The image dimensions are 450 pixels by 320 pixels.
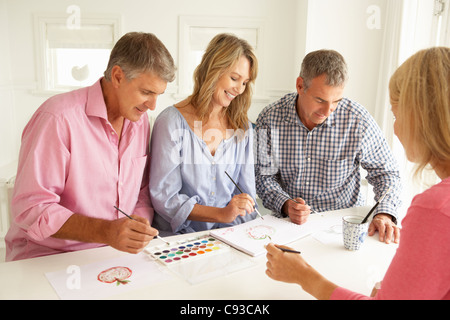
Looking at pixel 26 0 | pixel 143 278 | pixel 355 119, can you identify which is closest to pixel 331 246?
pixel 143 278

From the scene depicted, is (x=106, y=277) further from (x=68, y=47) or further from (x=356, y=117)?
(x=68, y=47)

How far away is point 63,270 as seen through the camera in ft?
3.72

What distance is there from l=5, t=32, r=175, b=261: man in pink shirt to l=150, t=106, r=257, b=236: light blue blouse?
0.34 feet

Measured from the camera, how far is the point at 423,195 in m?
0.77

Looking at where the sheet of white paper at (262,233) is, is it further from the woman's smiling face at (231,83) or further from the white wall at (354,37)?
the white wall at (354,37)

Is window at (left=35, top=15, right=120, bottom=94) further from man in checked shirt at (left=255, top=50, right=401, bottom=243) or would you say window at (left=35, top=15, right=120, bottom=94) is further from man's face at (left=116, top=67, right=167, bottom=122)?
man's face at (left=116, top=67, right=167, bottom=122)

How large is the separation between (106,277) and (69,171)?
1.54ft

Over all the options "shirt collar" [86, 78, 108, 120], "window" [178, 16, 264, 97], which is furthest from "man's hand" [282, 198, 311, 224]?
"window" [178, 16, 264, 97]

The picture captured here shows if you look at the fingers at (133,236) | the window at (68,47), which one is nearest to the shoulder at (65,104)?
the fingers at (133,236)

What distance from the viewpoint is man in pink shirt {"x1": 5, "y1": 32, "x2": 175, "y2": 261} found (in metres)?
1.25

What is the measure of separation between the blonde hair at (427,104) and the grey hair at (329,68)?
0.97m

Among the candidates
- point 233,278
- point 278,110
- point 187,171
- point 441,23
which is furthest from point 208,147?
point 441,23

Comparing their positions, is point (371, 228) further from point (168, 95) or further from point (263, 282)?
point (168, 95)

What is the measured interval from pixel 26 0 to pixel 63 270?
336cm
